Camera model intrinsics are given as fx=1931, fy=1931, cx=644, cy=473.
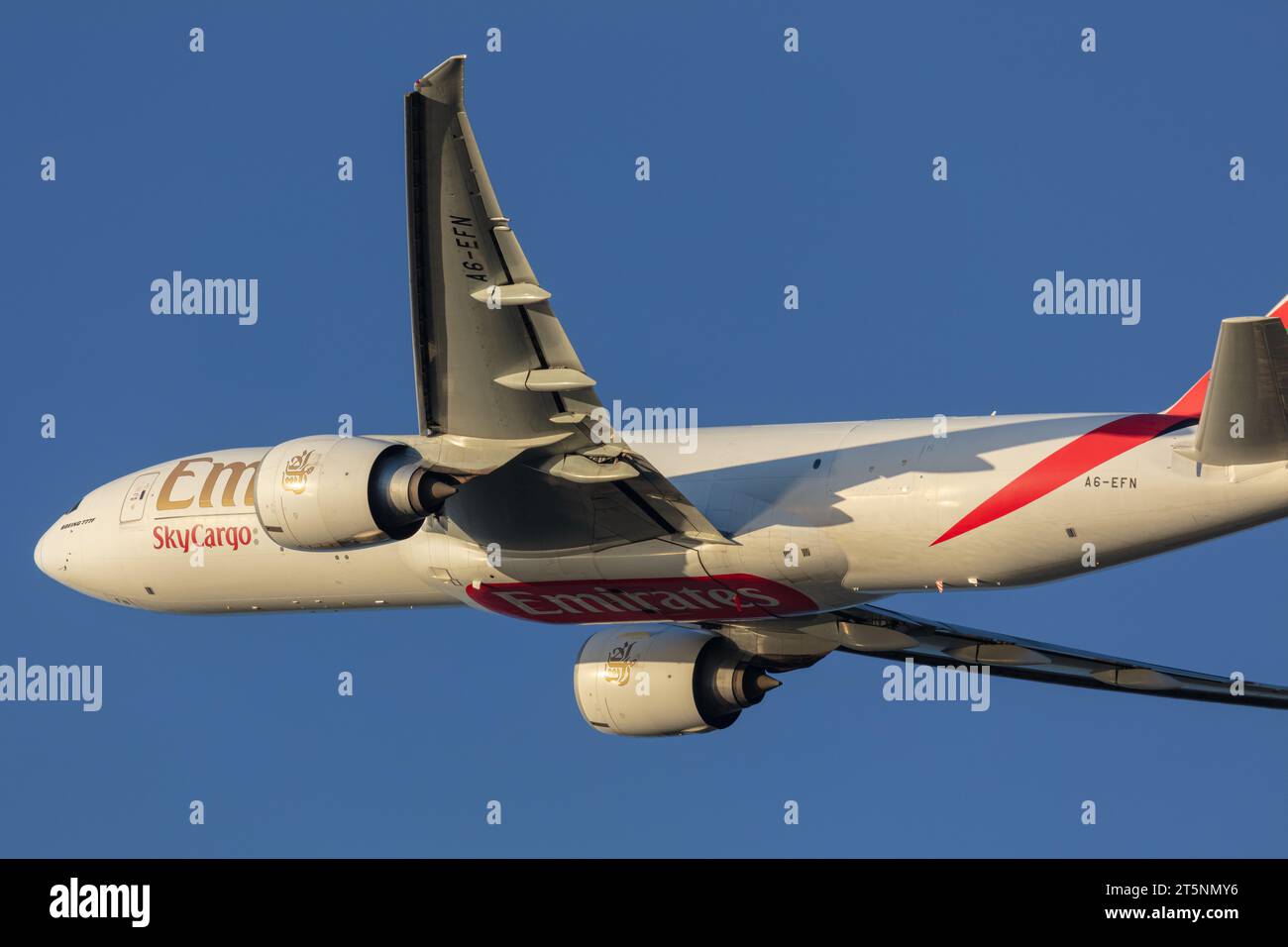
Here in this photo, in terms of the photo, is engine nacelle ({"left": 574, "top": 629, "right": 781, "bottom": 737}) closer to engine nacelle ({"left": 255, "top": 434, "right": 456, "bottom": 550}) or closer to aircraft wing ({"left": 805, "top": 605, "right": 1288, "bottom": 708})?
aircraft wing ({"left": 805, "top": 605, "right": 1288, "bottom": 708})

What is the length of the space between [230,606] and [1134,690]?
49.7 feet

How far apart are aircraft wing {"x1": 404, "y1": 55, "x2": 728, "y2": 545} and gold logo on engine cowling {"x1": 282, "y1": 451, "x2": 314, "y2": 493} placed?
1.66m

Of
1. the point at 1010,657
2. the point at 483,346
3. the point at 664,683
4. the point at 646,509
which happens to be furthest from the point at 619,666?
the point at 483,346

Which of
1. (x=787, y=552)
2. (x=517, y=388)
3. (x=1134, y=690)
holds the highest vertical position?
(x=517, y=388)

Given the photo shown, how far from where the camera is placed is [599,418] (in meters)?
24.0

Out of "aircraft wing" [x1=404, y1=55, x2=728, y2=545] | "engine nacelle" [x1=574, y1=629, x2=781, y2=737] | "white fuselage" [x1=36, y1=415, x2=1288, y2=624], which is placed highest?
"aircraft wing" [x1=404, y1=55, x2=728, y2=545]

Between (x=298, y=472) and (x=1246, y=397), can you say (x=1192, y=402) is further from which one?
(x=298, y=472)

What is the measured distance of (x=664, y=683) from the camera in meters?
31.0

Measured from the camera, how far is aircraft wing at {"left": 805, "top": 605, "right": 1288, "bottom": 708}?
3200 centimetres

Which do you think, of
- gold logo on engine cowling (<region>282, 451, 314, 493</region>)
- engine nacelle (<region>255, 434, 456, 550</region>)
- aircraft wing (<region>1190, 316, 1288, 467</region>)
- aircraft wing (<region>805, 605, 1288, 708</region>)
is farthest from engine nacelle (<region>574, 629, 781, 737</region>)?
aircraft wing (<region>1190, 316, 1288, 467</region>)

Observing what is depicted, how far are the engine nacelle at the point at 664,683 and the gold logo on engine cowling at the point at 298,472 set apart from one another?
8.03m

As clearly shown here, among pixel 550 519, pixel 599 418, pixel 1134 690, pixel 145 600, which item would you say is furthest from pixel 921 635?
pixel 145 600

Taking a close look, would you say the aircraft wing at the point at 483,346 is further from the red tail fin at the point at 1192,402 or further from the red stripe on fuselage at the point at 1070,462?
the red tail fin at the point at 1192,402

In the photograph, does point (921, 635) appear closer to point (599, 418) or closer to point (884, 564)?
point (884, 564)
